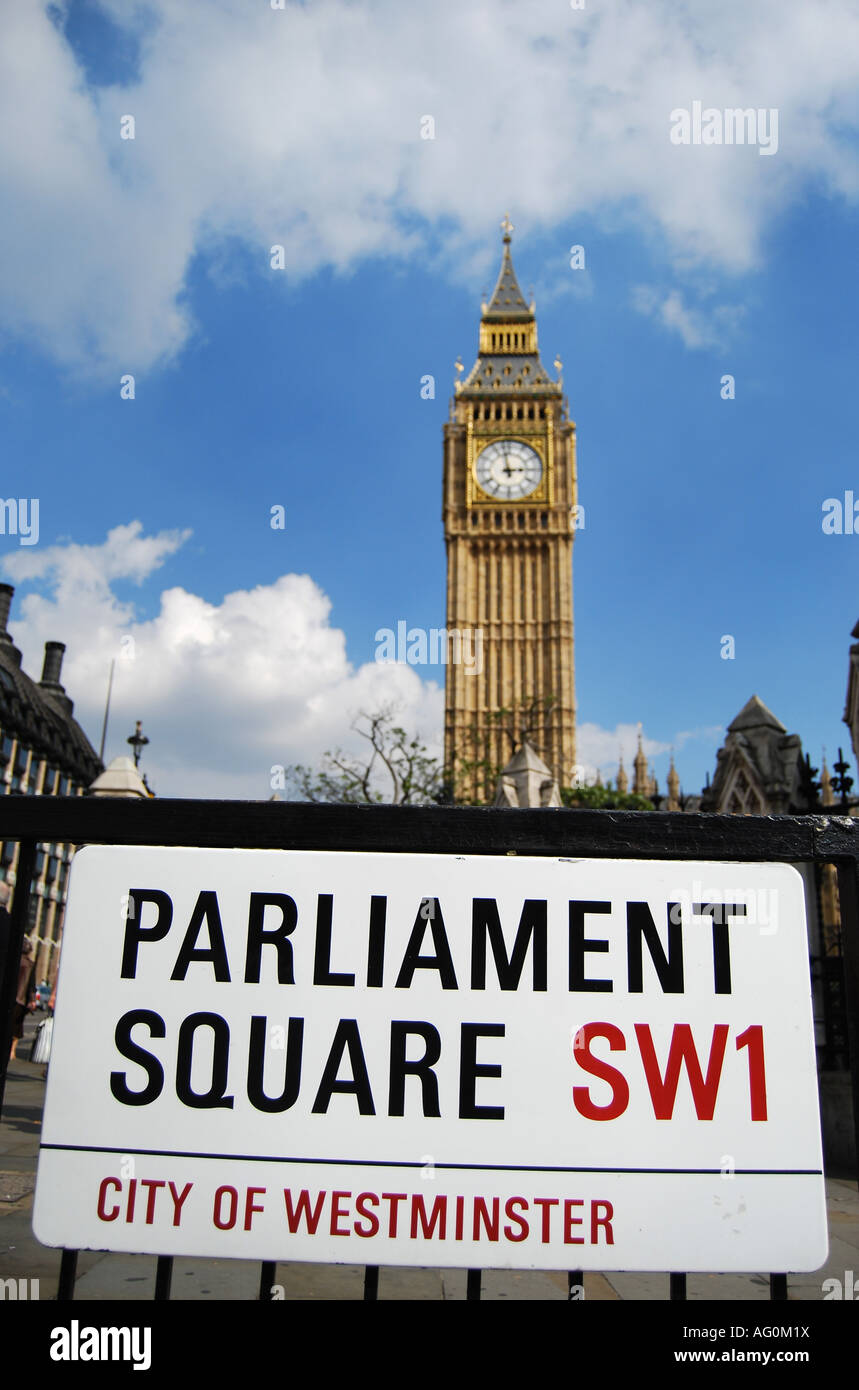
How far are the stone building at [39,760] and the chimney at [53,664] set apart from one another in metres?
2.80

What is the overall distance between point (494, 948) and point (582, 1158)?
18.9 inches

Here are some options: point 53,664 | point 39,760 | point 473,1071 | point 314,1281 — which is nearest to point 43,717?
point 39,760

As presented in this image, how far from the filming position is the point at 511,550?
8831 centimetres

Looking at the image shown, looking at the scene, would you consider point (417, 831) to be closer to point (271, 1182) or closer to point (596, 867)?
point (596, 867)

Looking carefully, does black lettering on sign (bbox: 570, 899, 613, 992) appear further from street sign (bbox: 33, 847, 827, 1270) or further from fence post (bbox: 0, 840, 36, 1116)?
fence post (bbox: 0, 840, 36, 1116)

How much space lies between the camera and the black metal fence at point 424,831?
2117 mm

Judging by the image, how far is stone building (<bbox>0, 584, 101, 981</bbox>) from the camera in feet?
167

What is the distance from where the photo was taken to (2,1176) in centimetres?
683

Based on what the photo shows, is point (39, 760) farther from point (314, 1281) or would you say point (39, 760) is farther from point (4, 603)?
point (314, 1281)
